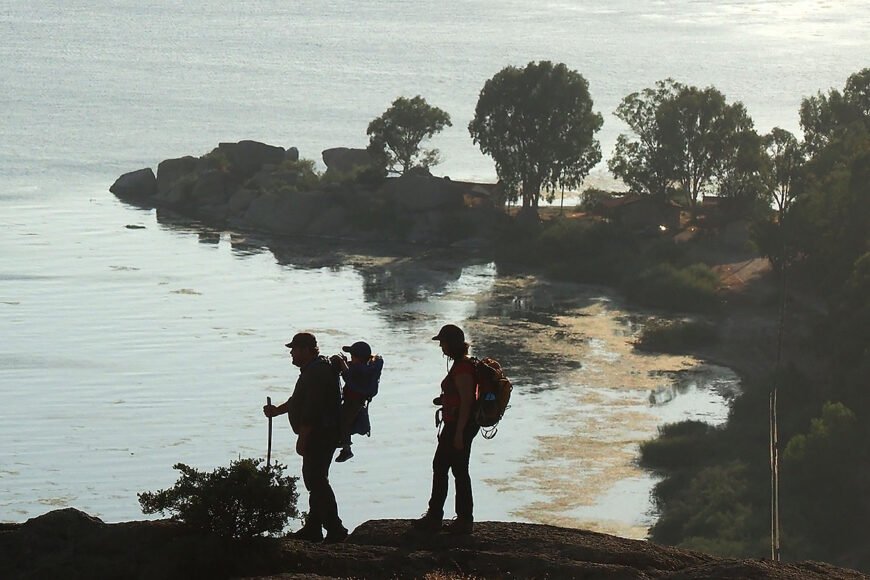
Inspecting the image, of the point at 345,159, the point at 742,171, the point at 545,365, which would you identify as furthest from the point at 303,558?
the point at 345,159

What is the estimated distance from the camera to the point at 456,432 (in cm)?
1471

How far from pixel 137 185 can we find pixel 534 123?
22482 millimetres

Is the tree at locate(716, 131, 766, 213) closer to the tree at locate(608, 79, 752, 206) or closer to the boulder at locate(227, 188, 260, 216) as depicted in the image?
the tree at locate(608, 79, 752, 206)

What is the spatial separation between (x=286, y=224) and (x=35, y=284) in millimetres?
14900

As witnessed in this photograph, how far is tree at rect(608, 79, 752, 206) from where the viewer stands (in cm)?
6869

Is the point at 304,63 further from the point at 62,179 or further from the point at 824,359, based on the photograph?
the point at 824,359

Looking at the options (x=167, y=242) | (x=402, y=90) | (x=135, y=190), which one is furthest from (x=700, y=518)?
(x=402, y=90)

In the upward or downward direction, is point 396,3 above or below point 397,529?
above

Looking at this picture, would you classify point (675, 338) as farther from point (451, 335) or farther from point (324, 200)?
point (451, 335)

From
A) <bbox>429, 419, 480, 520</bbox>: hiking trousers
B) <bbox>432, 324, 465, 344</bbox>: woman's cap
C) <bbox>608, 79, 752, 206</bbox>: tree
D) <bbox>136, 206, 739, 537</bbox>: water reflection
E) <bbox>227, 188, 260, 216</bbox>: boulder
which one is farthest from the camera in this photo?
<bbox>227, 188, 260, 216</bbox>: boulder

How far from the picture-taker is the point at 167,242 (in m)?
70.7

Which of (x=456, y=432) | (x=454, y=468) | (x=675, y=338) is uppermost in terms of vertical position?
(x=456, y=432)

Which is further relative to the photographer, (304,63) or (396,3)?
(396,3)

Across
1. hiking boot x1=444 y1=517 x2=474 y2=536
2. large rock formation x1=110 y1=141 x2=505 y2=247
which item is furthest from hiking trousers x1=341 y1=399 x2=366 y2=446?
large rock formation x1=110 y1=141 x2=505 y2=247
